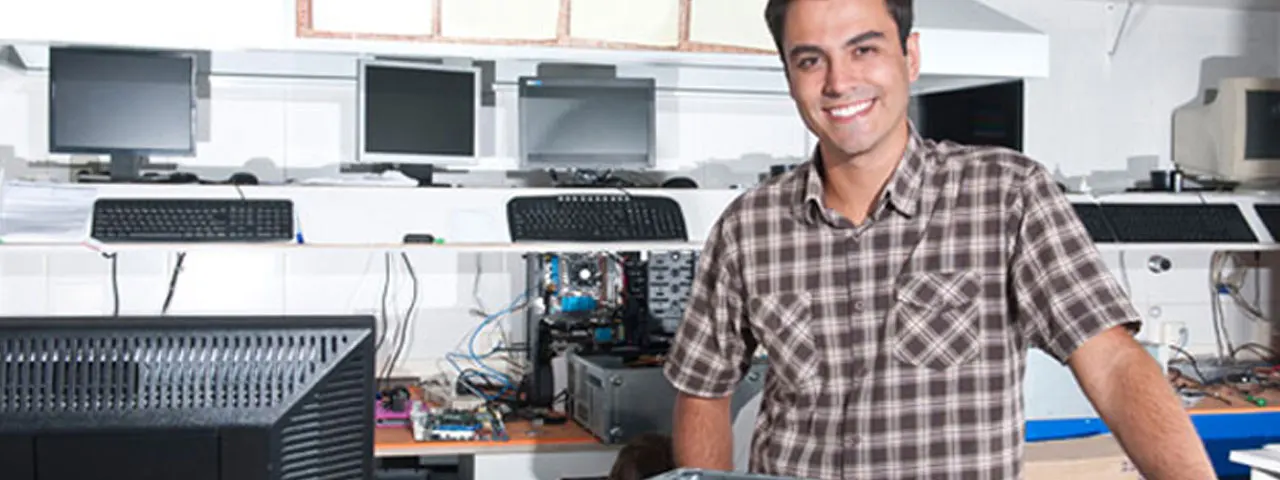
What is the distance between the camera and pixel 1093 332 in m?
1.36

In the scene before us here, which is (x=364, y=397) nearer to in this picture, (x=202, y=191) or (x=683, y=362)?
(x=683, y=362)

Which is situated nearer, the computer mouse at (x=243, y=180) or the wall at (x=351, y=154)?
the computer mouse at (x=243, y=180)

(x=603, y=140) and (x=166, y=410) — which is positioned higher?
(x=603, y=140)

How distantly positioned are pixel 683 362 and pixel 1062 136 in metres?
3.28

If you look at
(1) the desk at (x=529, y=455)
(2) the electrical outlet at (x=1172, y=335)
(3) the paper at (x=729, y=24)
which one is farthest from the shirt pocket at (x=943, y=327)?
(2) the electrical outlet at (x=1172, y=335)

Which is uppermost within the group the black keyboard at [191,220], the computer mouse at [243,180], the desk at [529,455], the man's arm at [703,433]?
the computer mouse at [243,180]

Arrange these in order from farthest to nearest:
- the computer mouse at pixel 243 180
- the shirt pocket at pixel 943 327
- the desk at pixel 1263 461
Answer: the computer mouse at pixel 243 180 < the desk at pixel 1263 461 < the shirt pocket at pixel 943 327

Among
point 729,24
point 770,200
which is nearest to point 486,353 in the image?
→ point 729,24

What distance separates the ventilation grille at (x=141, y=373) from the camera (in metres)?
0.91

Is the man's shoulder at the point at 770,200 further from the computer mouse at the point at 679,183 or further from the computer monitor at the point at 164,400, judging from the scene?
the computer mouse at the point at 679,183

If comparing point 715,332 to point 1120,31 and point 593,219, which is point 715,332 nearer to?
point 593,219

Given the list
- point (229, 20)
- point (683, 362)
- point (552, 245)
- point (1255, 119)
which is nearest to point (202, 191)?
point (229, 20)

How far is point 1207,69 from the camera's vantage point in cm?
470

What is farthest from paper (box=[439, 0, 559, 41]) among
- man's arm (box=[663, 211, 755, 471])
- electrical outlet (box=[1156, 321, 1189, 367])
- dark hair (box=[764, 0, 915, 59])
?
electrical outlet (box=[1156, 321, 1189, 367])
